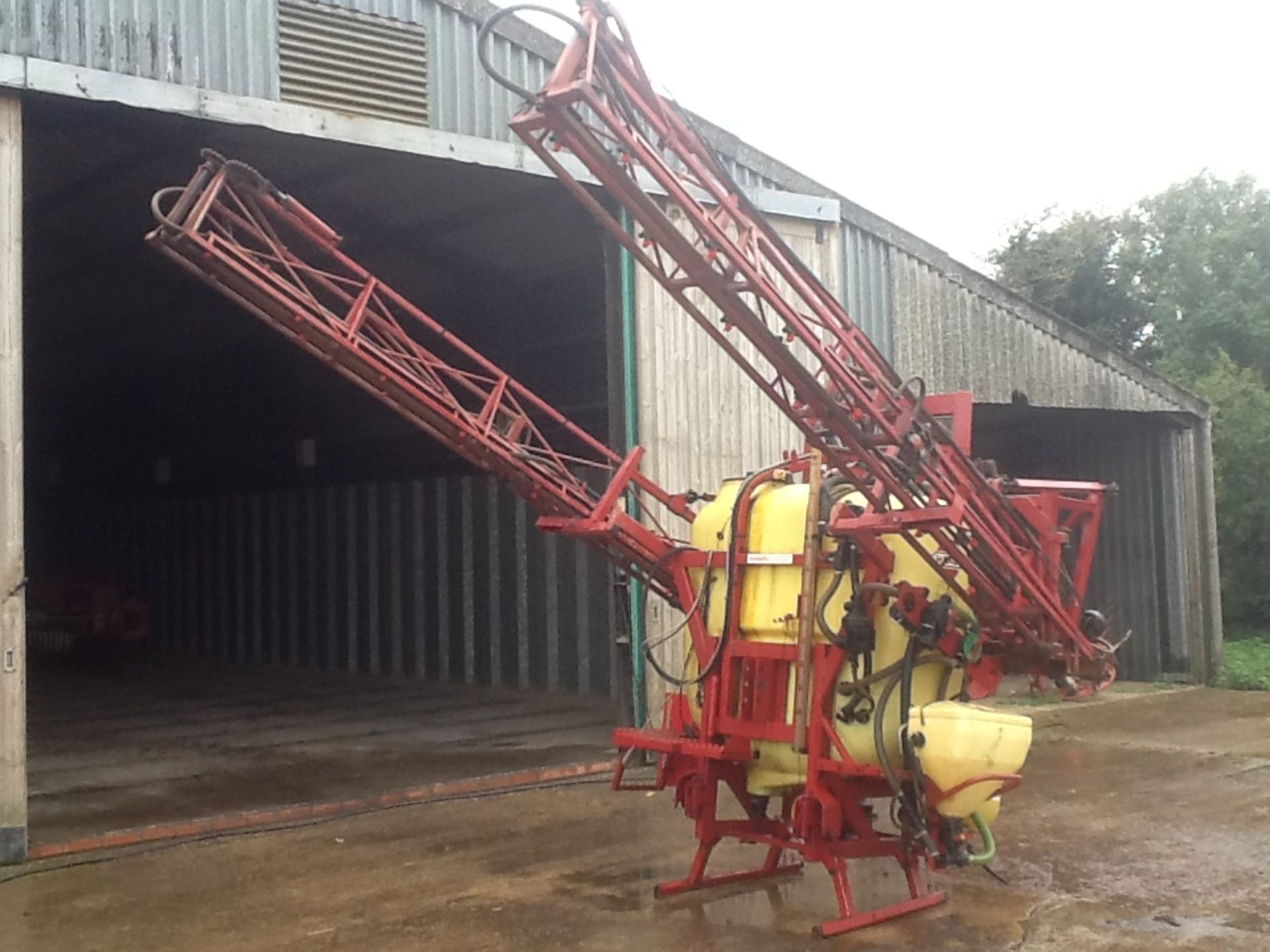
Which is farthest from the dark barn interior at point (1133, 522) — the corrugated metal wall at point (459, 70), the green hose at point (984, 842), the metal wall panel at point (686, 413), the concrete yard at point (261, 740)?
the green hose at point (984, 842)

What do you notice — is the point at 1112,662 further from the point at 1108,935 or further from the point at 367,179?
the point at 367,179

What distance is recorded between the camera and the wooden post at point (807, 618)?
5.81m

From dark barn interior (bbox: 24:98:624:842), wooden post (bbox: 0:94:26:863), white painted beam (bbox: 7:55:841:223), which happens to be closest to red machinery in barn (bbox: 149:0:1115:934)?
A: wooden post (bbox: 0:94:26:863)

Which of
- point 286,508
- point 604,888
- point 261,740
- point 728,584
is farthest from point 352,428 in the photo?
point 728,584

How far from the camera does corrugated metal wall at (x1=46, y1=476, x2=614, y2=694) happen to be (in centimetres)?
1484

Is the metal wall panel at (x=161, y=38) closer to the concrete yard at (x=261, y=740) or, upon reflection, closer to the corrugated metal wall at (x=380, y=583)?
the concrete yard at (x=261, y=740)

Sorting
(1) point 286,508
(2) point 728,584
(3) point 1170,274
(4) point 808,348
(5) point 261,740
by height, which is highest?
(3) point 1170,274

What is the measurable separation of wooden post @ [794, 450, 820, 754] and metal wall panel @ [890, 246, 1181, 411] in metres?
6.75

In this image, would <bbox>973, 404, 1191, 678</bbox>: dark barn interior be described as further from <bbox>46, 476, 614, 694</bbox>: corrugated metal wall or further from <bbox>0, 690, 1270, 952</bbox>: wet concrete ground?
<bbox>0, 690, 1270, 952</bbox>: wet concrete ground

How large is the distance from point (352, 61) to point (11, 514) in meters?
3.70

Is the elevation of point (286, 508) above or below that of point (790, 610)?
above

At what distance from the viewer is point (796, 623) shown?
5.97 m

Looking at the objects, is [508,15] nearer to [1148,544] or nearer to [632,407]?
[632,407]

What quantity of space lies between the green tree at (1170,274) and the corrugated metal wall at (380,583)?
13.7 meters
